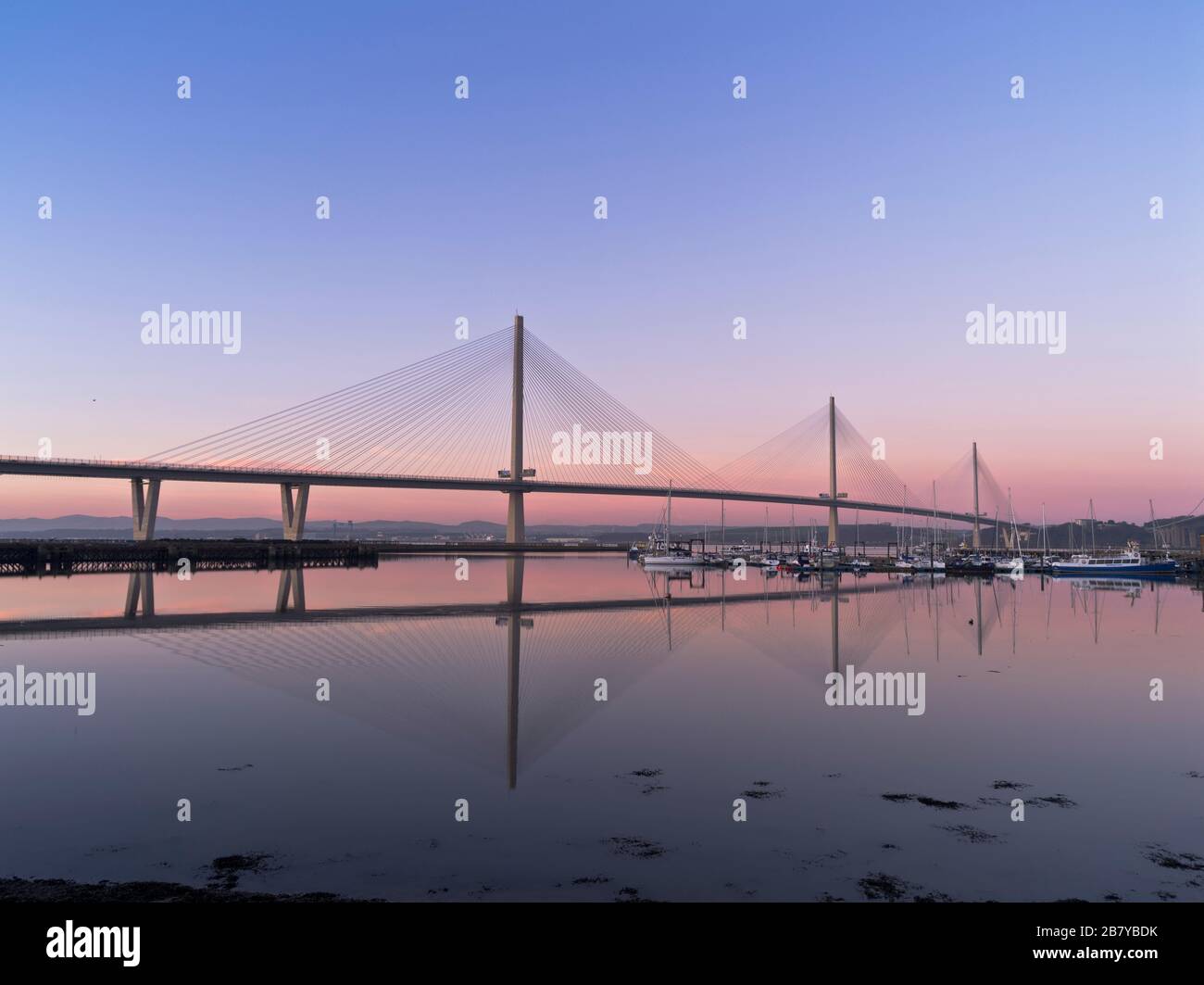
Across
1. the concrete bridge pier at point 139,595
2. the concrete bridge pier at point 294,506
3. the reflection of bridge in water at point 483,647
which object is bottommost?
the reflection of bridge in water at point 483,647

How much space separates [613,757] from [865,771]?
355 cm

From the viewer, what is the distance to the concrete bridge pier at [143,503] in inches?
3127

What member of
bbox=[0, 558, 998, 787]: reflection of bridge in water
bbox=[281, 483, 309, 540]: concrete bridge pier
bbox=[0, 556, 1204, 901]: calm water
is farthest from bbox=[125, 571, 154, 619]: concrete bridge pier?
bbox=[281, 483, 309, 540]: concrete bridge pier

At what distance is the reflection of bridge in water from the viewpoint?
15.1m

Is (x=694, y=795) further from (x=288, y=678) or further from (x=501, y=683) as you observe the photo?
(x=288, y=678)

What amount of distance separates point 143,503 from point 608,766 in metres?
80.2

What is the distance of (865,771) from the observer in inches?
463

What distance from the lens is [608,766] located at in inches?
470

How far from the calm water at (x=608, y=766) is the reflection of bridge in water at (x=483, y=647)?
0.16 m

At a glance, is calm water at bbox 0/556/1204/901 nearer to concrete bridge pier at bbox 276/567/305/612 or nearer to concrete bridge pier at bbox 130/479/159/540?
concrete bridge pier at bbox 276/567/305/612

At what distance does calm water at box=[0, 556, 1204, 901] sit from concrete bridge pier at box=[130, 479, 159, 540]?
56.8 metres
